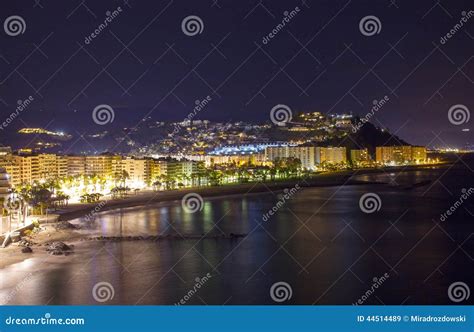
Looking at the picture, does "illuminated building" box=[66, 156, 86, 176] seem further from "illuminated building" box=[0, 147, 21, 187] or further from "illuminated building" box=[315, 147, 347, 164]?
"illuminated building" box=[315, 147, 347, 164]

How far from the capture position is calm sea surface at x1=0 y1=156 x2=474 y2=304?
14.2 ft

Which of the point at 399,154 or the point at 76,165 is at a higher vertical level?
the point at 399,154

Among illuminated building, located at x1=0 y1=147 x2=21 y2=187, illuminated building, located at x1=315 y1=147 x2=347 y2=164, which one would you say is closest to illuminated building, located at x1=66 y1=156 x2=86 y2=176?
illuminated building, located at x1=0 y1=147 x2=21 y2=187

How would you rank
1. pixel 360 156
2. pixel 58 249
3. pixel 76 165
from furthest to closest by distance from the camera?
pixel 360 156, pixel 76 165, pixel 58 249

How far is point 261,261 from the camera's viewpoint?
5.55 metres

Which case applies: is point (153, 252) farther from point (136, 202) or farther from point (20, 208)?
point (136, 202)

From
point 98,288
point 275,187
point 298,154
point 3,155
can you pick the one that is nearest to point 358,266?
point 98,288

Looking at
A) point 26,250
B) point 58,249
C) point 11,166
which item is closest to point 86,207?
point 58,249

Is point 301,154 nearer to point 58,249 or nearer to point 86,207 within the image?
point 86,207

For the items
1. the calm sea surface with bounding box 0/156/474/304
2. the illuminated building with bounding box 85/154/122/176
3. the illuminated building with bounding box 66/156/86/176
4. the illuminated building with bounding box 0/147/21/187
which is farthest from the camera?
the illuminated building with bounding box 66/156/86/176

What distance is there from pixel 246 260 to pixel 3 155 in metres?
15.0

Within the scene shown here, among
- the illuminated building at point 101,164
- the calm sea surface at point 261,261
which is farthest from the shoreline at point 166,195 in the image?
the illuminated building at point 101,164

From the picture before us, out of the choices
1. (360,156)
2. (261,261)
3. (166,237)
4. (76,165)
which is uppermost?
(360,156)

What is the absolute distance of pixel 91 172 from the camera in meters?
22.6
